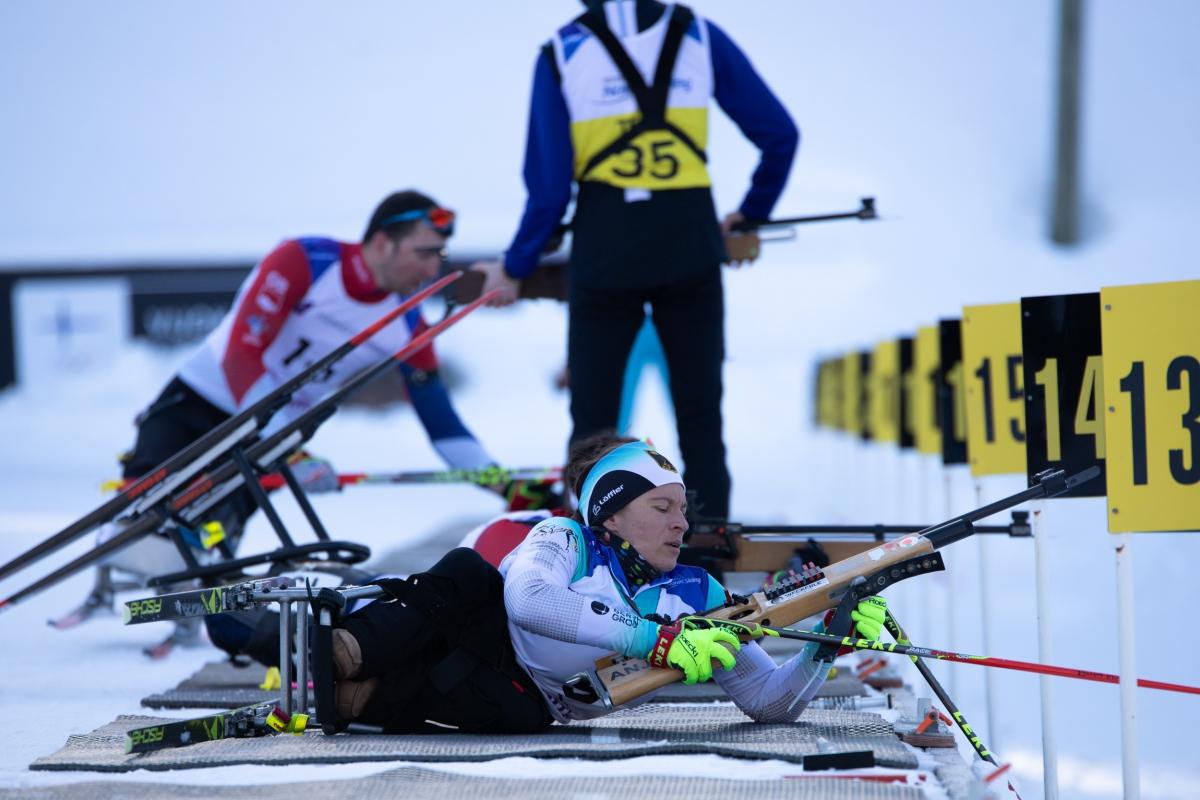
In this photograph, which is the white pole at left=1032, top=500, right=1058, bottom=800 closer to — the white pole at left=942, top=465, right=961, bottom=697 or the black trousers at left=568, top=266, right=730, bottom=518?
the white pole at left=942, top=465, right=961, bottom=697

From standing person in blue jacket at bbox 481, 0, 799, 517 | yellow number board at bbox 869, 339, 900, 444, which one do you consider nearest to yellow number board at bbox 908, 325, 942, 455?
yellow number board at bbox 869, 339, 900, 444

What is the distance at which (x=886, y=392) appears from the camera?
24.1 ft

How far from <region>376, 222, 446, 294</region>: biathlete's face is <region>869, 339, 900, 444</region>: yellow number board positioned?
2.38 meters

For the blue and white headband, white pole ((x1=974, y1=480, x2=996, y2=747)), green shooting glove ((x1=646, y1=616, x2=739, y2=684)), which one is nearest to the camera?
green shooting glove ((x1=646, y1=616, x2=739, y2=684))

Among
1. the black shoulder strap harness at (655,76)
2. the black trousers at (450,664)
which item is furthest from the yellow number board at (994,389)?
the black trousers at (450,664)

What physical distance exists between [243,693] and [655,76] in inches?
74.9

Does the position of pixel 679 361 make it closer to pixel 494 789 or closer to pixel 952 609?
pixel 952 609

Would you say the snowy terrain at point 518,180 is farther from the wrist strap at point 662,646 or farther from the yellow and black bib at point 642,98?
the wrist strap at point 662,646

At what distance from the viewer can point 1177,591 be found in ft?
24.0

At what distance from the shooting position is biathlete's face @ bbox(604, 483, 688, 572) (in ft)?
8.81

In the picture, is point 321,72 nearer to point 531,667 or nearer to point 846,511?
point 846,511

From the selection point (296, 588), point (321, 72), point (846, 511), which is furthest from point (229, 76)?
point (296, 588)

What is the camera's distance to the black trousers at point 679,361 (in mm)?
3938

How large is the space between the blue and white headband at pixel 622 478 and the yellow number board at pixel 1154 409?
78cm
